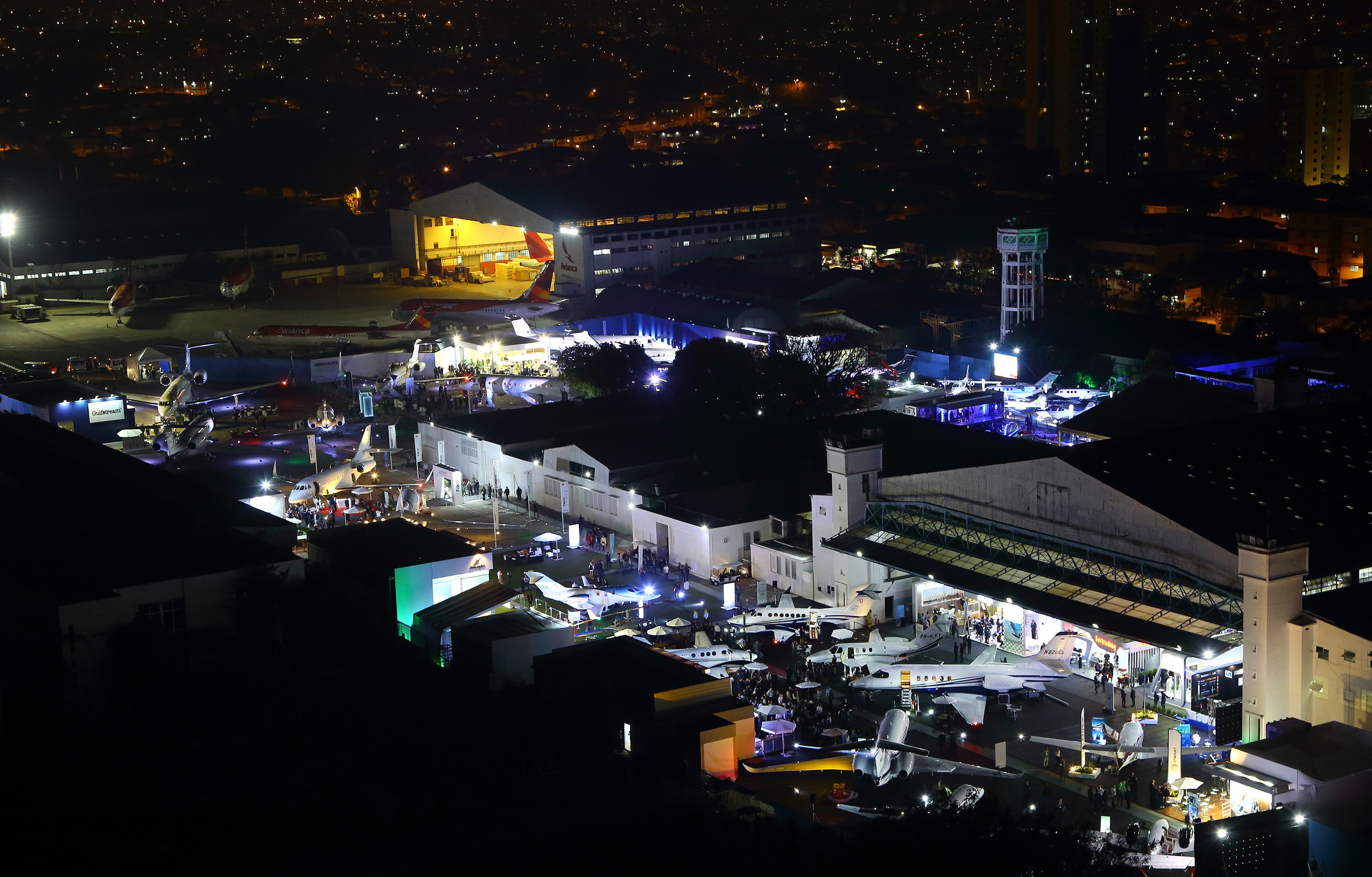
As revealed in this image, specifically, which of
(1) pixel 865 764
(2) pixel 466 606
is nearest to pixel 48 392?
(2) pixel 466 606

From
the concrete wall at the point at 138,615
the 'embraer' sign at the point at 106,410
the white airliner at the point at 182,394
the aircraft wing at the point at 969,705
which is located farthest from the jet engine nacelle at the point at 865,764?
the 'embraer' sign at the point at 106,410

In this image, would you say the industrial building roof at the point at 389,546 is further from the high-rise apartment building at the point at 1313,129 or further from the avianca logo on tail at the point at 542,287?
the high-rise apartment building at the point at 1313,129

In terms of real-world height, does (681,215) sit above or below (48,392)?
above

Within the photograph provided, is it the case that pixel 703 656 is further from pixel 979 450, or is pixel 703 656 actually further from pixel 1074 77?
pixel 1074 77

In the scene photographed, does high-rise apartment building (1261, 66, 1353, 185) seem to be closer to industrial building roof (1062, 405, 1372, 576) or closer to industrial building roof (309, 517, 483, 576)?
industrial building roof (1062, 405, 1372, 576)

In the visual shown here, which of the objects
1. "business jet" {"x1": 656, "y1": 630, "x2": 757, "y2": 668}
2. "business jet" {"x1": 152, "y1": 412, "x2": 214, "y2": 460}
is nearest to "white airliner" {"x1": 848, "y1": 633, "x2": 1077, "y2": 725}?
"business jet" {"x1": 656, "y1": 630, "x2": 757, "y2": 668}

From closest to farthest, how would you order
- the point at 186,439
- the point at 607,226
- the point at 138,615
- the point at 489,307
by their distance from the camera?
the point at 138,615, the point at 186,439, the point at 489,307, the point at 607,226

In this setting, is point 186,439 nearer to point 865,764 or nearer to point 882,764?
point 865,764
